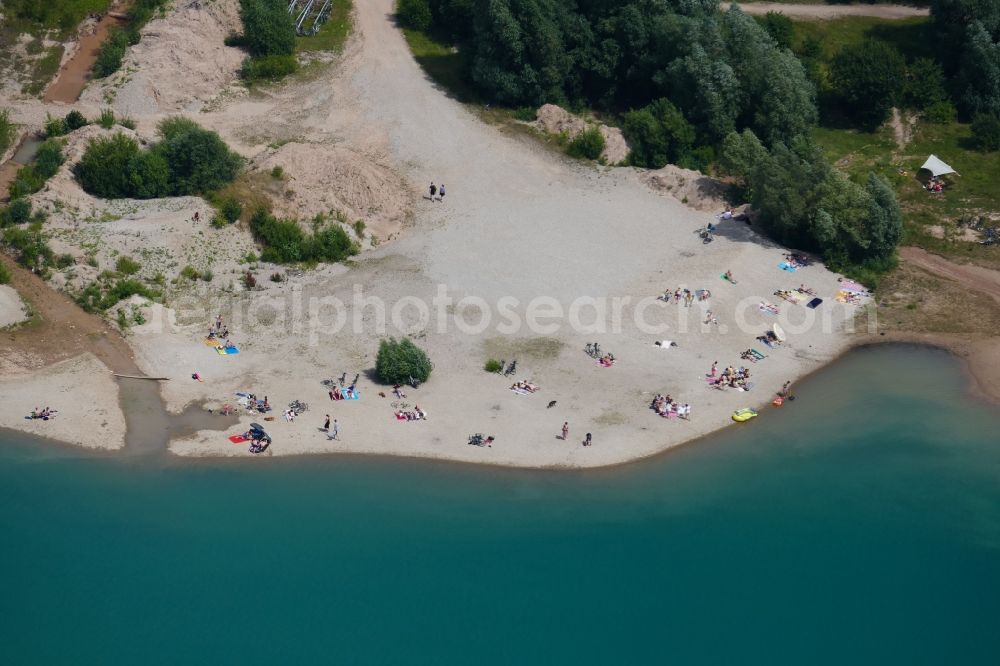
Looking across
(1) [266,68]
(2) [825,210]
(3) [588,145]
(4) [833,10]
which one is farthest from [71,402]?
(4) [833,10]

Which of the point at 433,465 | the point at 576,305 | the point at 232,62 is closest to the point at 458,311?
the point at 576,305

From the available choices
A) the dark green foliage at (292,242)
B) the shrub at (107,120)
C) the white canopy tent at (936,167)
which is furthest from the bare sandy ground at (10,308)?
the white canopy tent at (936,167)

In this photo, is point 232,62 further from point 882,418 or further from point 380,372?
point 882,418

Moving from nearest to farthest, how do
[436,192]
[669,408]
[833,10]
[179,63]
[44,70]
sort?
[669,408], [436,192], [179,63], [44,70], [833,10]

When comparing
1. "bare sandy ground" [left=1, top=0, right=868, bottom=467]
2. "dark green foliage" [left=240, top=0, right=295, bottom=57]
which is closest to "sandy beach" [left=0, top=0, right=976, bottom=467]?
"bare sandy ground" [left=1, top=0, right=868, bottom=467]

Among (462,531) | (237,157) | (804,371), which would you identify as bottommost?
(462,531)

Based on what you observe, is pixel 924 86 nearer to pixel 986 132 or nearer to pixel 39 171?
pixel 986 132
